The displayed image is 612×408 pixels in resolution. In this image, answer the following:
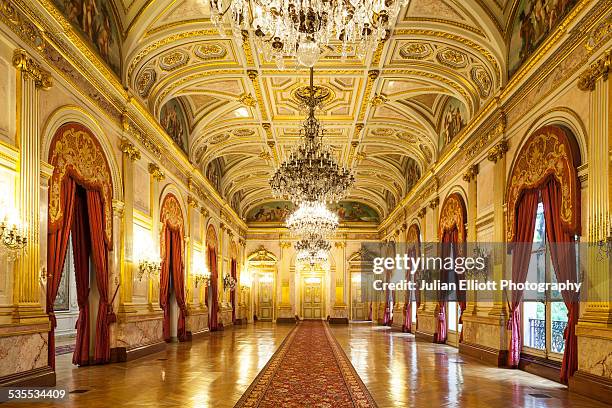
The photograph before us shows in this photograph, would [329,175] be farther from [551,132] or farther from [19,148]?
[19,148]

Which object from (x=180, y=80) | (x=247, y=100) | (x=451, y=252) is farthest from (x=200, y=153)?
(x=451, y=252)

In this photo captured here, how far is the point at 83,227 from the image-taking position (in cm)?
971

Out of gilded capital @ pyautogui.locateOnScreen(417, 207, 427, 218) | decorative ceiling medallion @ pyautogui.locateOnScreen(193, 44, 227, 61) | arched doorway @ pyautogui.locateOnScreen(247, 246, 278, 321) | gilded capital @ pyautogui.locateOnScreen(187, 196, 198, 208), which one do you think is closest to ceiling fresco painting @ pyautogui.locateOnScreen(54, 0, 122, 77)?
decorative ceiling medallion @ pyautogui.locateOnScreen(193, 44, 227, 61)

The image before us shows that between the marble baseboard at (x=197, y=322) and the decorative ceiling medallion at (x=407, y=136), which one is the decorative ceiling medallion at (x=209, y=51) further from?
the marble baseboard at (x=197, y=322)

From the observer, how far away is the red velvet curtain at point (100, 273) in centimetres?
970

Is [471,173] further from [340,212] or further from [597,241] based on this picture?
[340,212]

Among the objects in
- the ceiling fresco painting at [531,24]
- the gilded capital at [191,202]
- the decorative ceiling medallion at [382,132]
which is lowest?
the gilded capital at [191,202]

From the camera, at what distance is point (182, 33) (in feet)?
34.1

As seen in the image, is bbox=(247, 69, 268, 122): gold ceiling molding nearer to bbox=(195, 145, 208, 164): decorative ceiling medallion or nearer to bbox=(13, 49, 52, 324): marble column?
bbox=(195, 145, 208, 164): decorative ceiling medallion

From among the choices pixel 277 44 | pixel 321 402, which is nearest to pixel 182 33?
pixel 277 44

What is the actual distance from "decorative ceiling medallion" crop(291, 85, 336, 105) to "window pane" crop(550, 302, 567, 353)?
23.7ft

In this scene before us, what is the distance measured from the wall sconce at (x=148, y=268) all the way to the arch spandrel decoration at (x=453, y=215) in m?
6.92

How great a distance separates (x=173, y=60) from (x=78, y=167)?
385cm

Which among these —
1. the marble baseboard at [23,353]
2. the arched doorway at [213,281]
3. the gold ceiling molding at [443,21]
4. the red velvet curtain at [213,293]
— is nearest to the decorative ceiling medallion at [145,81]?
the gold ceiling molding at [443,21]
